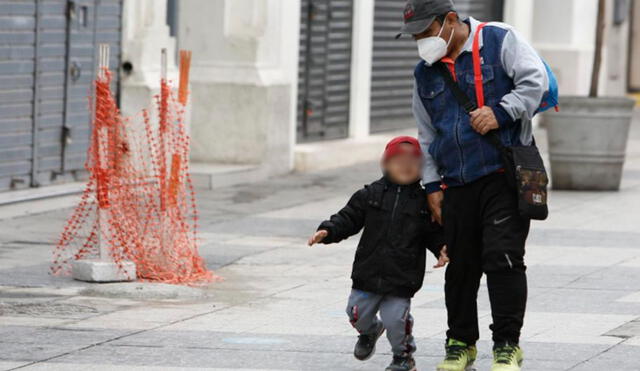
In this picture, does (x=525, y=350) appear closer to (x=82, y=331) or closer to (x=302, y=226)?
(x=82, y=331)

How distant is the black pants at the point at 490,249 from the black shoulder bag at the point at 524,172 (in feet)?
0.29

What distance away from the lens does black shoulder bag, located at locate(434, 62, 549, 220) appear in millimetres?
6195

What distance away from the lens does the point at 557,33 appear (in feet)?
76.1

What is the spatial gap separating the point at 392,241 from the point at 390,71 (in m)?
13.1

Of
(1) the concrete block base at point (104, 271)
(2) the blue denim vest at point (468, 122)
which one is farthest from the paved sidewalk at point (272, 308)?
(2) the blue denim vest at point (468, 122)

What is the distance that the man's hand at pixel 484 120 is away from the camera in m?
6.21

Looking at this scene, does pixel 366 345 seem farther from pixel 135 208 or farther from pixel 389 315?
pixel 135 208

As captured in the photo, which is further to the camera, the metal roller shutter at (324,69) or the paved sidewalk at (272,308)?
the metal roller shutter at (324,69)

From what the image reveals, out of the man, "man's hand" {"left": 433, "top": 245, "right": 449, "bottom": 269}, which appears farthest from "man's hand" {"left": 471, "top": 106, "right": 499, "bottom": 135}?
"man's hand" {"left": 433, "top": 245, "right": 449, "bottom": 269}

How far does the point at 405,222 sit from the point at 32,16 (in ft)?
23.4

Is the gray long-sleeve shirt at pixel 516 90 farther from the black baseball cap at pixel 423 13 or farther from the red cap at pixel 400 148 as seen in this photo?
the black baseball cap at pixel 423 13

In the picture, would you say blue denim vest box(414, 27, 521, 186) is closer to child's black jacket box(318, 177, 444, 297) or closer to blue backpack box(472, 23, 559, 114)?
blue backpack box(472, 23, 559, 114)

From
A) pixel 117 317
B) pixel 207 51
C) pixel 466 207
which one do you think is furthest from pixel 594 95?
pixel 466 207

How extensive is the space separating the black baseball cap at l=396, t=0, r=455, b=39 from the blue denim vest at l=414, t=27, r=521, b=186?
0.68ft
